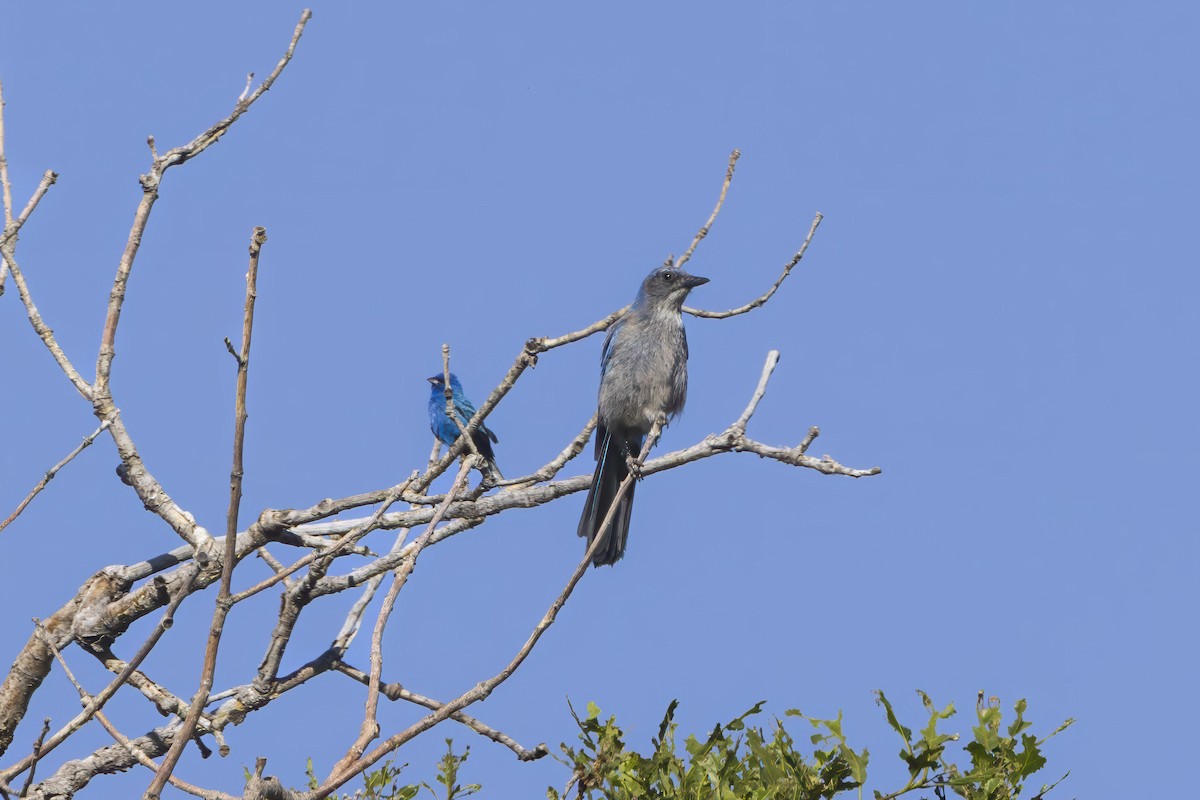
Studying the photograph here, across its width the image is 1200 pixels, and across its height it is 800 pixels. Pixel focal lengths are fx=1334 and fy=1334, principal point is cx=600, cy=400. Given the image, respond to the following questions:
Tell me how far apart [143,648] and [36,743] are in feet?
1.44

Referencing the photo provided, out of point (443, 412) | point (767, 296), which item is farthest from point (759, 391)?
point (443, 412)

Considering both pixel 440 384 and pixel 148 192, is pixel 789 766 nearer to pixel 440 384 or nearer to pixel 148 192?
pixel 148 192

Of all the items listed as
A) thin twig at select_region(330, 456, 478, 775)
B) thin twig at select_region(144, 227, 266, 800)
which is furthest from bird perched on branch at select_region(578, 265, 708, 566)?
thin twig at select_region(144, 227, 266, 800)

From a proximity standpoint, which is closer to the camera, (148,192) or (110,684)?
(110,684)

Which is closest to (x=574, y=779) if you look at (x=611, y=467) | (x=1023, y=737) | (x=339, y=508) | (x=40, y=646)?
(x=1023, y=737)

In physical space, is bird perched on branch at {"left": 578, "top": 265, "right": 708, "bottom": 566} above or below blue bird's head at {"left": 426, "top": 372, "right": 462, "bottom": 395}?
below

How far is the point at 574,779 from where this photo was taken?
13.1 ft

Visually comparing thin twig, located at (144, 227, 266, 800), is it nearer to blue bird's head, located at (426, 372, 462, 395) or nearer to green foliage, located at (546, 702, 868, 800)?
green foliage, located at (546, 702, 868, 800)

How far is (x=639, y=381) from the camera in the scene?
801cm

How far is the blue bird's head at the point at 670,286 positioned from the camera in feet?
27.5

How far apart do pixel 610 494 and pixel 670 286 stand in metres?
1.40

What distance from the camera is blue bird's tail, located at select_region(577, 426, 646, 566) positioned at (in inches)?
291

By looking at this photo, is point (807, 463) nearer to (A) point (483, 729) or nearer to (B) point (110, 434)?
(A) point (483, 729)

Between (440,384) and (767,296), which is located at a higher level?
(440,384)
